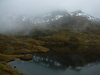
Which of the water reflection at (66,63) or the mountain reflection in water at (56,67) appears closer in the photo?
the mountain reflection in water at (56,67)

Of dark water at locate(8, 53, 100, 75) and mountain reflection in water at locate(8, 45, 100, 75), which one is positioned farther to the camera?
mountain reflection in water at locate(8, 45, 100, 75)

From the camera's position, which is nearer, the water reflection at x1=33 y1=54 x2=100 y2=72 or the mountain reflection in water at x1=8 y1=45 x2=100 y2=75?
the mountain reflection in water at x1=8 y1=45 x2=100 y2=75

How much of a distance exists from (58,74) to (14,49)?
96747mm

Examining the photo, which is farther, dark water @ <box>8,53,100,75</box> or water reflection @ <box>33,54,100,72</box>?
water reflection @ <box>33,54,100,72</box>

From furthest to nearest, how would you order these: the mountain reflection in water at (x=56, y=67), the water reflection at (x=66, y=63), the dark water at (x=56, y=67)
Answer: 1. the water reflection at (x=66, y=63)
2. the mountain reflection in water at (x=56, y=67)
3. the dark water at (x=56, y=67)

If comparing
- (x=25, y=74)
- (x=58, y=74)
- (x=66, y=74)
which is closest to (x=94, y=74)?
(x=66, y=74)

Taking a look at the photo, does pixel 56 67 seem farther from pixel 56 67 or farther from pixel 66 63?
pixel 66 63

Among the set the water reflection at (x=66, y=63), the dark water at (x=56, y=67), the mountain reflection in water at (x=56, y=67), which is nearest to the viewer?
the dark water at (x=56, y=67)

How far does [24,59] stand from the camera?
130 m

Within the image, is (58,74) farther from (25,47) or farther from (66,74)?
(25,47)

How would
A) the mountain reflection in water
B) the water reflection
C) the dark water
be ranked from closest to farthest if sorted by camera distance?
the dark water → the mountain reflection in water → the water reflection

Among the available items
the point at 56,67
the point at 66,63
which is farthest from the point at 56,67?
the point at 66,63

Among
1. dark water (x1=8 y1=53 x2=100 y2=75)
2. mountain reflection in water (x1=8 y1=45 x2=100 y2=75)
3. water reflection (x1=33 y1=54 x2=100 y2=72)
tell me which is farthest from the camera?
water reflection (x1=33 y1=54 x2=100 y2=72)

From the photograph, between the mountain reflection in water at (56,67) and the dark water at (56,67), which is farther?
the mountain reflection in water at (56,67)
